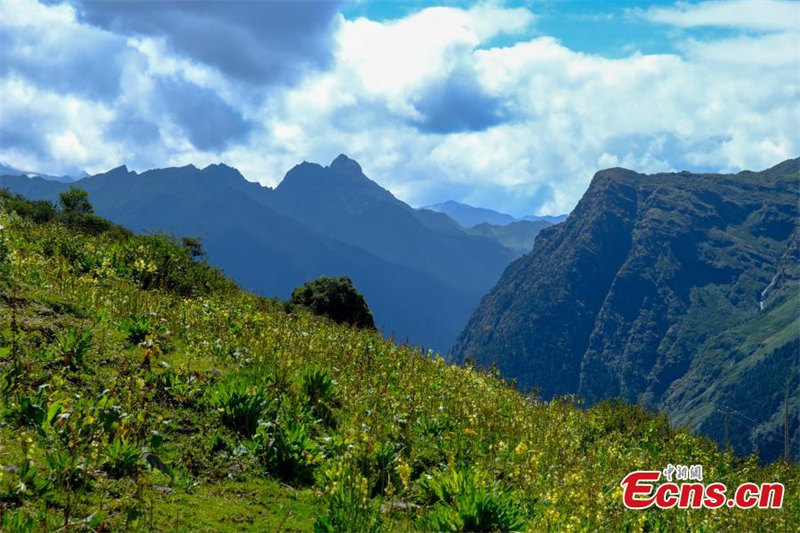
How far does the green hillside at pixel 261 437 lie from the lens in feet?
23.1

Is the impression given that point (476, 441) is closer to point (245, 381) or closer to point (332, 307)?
point (245, 381)

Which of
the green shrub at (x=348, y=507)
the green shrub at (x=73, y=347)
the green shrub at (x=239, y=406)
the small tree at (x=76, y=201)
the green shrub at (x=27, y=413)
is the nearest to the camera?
the green shrub at (x=348, y=507)

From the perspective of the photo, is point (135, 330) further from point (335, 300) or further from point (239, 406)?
point (335, 300)

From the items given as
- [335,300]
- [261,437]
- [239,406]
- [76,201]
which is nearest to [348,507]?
[261,437]

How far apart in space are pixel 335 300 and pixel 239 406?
29.1 metres

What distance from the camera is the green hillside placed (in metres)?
7.03

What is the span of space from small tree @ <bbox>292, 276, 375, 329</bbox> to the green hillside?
21.1 metres

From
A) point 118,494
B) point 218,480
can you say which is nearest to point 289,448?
point 218,480

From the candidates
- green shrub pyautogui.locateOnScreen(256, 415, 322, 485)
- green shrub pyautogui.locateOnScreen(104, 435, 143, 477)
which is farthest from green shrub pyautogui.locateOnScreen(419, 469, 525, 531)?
green shrub pyautogui.locateOnScreen(104, 435, 143, 477)

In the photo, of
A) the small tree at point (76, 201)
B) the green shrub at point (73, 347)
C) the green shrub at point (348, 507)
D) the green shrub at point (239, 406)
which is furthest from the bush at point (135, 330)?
the small tree at point (76, 201)

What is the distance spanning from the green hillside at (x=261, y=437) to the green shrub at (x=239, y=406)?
0.11 feet

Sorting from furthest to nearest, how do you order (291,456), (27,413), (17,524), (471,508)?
(291,456)
(27,413)
(471,508)
(17,524)

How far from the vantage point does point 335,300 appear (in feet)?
126

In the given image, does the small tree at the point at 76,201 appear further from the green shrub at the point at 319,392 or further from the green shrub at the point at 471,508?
the green shrub at the point at 471,508
